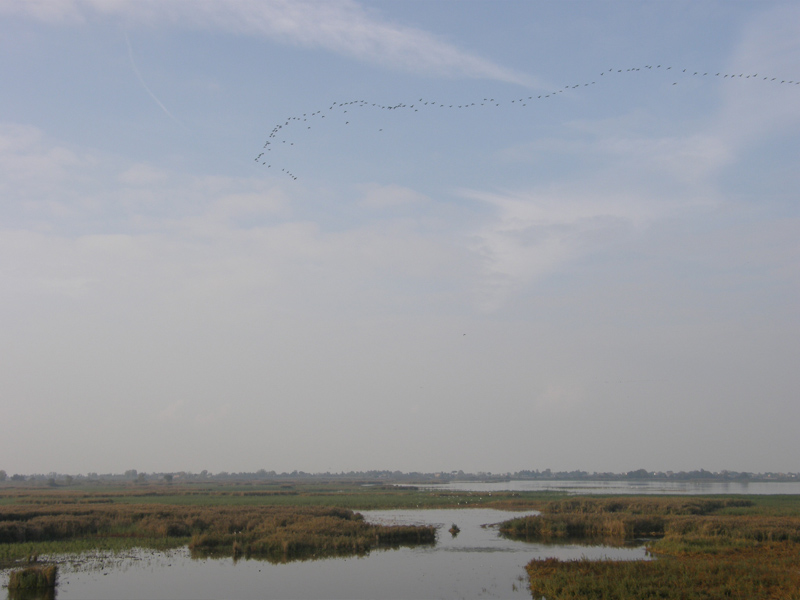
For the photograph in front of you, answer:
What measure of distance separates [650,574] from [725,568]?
335 cm

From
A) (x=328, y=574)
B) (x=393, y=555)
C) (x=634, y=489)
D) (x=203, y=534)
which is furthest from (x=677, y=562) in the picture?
(x=634, y=489)

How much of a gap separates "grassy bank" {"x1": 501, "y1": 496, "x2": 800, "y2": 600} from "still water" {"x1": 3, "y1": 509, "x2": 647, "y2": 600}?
80.4 inches

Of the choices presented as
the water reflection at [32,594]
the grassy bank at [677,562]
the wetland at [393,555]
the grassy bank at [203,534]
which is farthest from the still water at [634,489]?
the water reflection at [32,594]

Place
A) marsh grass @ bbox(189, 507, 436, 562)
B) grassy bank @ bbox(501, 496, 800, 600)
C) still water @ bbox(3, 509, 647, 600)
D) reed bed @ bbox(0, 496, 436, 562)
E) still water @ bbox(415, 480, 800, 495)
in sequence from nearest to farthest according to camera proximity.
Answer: grassy bank @ bbox(501, 496, 800, 600), still water @ bbox(3, 509, 647, 600), marsh grass @ bbox(189, 507, 436, 562), reed bed @ bbox(0, 496, 436, 562), still water @ bbox(415, 480, 800, 495)

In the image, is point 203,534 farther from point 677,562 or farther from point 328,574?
point 677,562

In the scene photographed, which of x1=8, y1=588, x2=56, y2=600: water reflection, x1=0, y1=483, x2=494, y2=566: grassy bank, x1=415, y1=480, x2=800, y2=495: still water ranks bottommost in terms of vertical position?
x1=415, y1=480, x2=800, y2=495: still water

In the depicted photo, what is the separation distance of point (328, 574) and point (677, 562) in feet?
48.2

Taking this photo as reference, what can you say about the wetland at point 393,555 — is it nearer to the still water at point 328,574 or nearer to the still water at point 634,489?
the still water at point 328,574

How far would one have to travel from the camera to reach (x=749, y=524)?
119ft

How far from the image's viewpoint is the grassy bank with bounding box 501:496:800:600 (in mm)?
19406

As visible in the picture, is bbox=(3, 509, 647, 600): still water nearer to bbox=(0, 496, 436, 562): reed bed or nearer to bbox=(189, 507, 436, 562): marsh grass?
bbox=(189, 507, 436, 562): marsh grass

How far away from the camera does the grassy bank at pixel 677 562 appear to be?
19.4 m

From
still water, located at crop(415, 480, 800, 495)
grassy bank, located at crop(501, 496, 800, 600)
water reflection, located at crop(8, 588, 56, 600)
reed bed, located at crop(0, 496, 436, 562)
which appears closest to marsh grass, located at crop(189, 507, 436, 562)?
reed bed, located at crop(0, 496, 436, 562)

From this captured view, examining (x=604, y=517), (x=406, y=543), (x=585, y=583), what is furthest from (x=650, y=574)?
(x=604, y=517)
